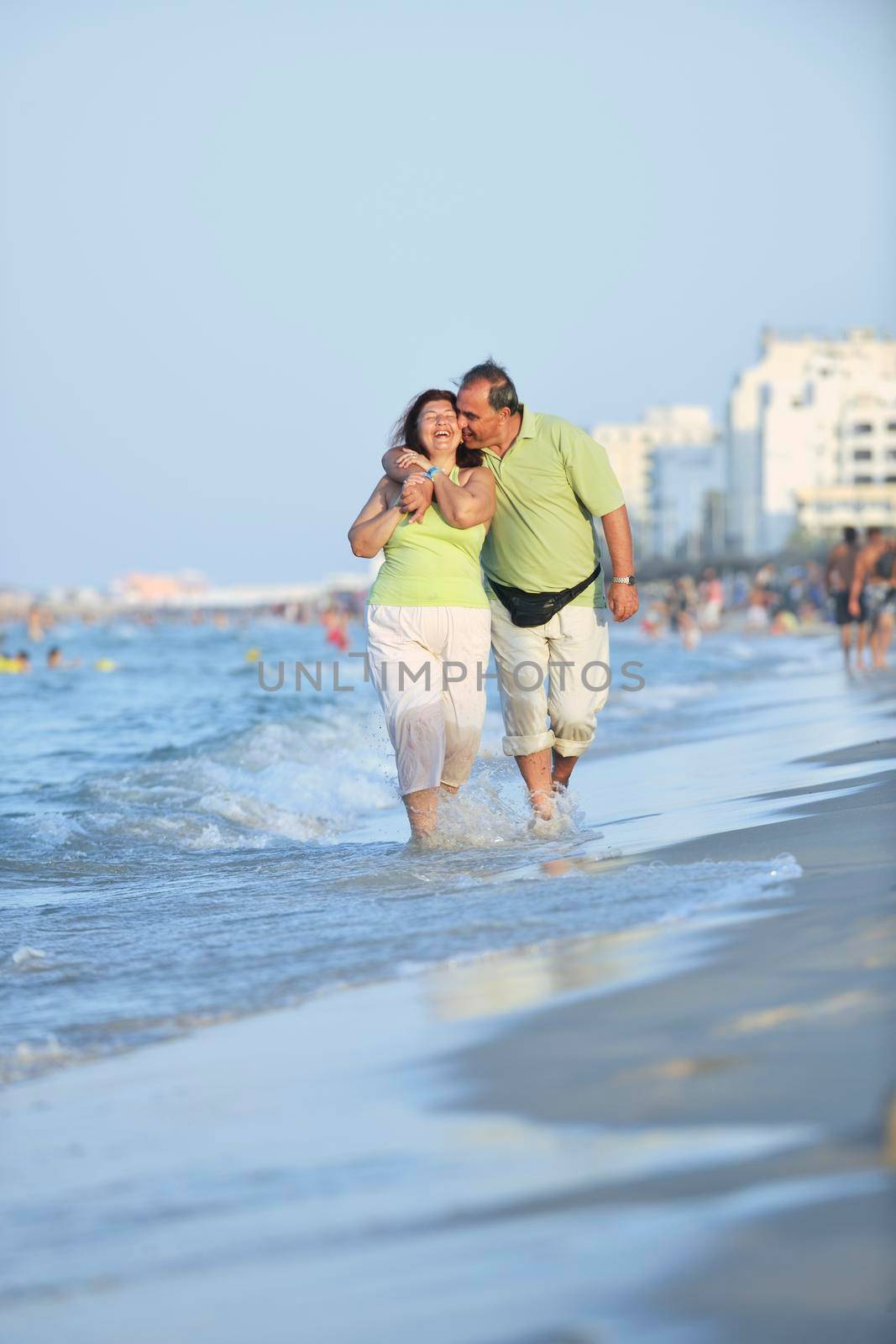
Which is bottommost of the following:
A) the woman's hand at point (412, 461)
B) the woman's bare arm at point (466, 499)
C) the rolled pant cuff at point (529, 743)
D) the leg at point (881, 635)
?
the leg at point (881, 635)

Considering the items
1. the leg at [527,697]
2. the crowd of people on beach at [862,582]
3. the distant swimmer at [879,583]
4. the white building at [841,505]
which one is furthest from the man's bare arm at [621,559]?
the white building at [841,505]

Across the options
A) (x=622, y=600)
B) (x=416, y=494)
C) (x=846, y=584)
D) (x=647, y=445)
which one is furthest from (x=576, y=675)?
(x=647, y=445)

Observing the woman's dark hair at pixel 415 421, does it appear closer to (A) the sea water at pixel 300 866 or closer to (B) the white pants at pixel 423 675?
(B) the white pants at pixel 423 675

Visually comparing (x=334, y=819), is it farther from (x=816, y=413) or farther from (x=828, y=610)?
(x=816, y=413)

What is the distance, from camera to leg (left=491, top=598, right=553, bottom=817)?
539 centimetres

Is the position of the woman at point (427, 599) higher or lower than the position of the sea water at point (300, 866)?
higher

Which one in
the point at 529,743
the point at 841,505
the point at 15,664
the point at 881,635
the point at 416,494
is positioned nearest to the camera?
the point at 416,494

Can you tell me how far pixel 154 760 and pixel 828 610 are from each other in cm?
3723

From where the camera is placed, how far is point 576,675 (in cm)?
546

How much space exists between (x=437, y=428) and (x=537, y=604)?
0.74 metres

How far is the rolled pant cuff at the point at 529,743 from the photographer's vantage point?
5418 millimetres

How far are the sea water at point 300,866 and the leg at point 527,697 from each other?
161mm

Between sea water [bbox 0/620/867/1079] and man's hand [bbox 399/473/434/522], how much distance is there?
1054 millimetres

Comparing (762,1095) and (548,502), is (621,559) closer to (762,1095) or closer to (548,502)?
(548,502)
